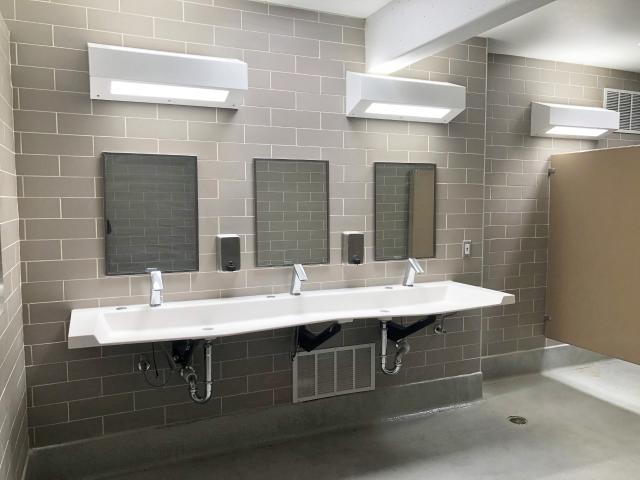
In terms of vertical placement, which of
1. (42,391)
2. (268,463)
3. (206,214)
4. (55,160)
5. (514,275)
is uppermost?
(55,160)

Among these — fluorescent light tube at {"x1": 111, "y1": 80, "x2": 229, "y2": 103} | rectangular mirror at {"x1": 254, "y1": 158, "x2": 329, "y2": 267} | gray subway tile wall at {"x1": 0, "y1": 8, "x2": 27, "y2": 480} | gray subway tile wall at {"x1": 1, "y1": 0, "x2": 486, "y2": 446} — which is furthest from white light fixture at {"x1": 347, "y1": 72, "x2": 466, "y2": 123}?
gray subway tile wall at {"x1": 0, "y1": 8, "x2": 27, "y2": 480}

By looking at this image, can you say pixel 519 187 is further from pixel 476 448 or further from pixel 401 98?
pixel 476 448

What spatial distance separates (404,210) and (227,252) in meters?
1.25

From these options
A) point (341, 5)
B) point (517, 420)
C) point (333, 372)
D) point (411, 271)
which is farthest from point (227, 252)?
point (517, 420)

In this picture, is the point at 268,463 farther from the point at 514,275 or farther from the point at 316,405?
the point at 514,275

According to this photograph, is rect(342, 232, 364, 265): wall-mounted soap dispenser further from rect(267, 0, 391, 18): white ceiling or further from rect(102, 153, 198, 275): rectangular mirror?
rect(267, 0, 391, 18): white ceiling

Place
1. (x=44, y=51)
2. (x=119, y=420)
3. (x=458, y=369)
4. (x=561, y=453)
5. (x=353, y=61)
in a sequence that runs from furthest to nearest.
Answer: (x=458, y=369) → (x=353, y=61) → (x=561, y=453) → (x=119, y=420) → (x=44, y=51)

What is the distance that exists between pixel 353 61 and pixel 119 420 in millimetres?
2537

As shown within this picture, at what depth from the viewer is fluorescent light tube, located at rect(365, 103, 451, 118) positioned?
307 centimetres

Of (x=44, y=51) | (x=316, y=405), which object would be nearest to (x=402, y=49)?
(x=44, y=51)

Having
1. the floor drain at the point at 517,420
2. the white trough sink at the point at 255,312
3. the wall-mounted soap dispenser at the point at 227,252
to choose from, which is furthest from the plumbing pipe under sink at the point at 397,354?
the wall-mounted soap dispenser at the point at 227,252

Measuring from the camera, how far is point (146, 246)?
2.71 m

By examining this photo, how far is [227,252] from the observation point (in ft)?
9.29

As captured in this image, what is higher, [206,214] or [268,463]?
[206,214]
